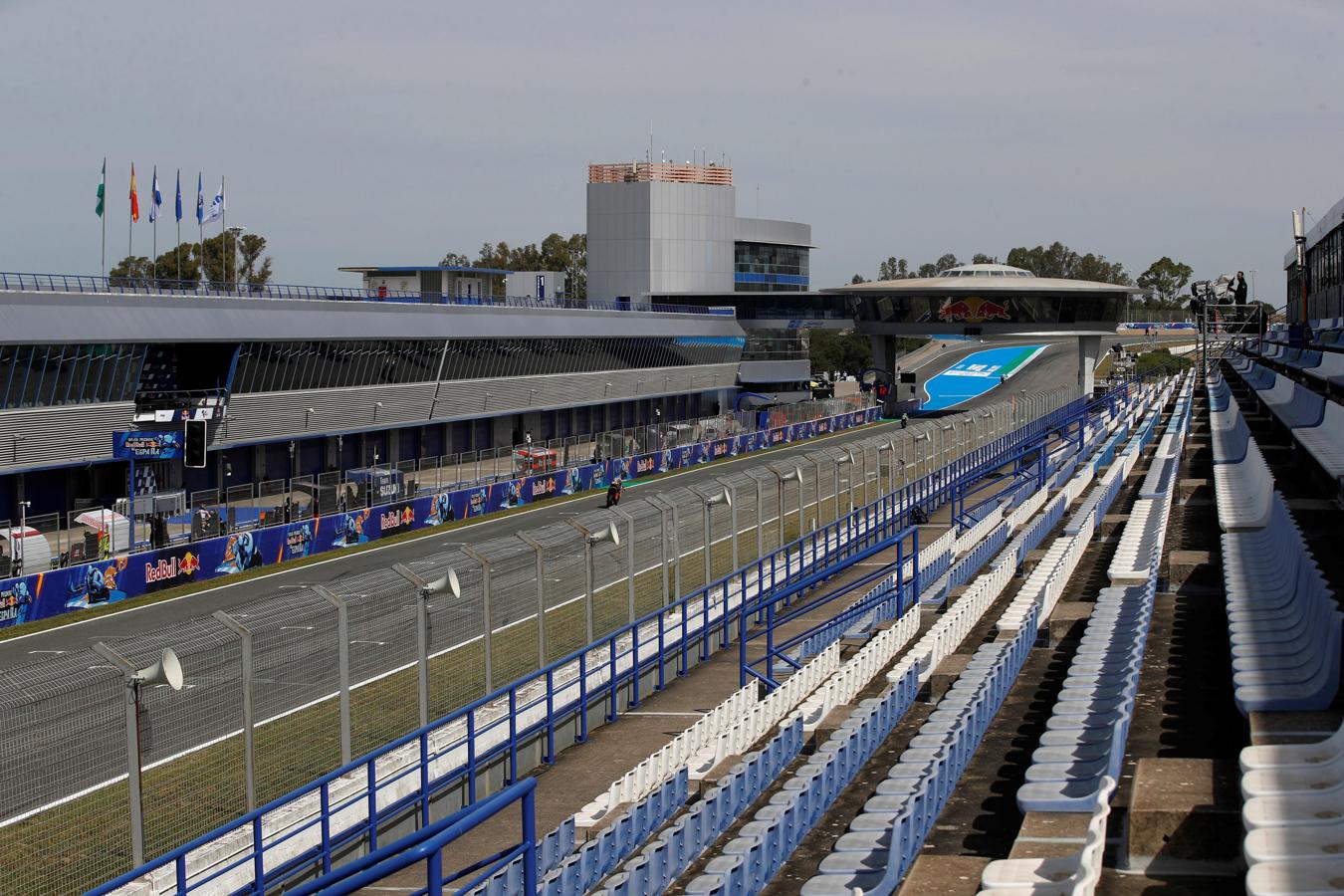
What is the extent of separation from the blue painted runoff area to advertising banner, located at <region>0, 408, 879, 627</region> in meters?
51.5

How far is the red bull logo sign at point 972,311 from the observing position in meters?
91.4

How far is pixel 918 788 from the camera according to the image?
1171 cm

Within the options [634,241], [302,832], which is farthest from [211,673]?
[634,241]

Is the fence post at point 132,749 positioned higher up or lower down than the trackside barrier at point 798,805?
higher up

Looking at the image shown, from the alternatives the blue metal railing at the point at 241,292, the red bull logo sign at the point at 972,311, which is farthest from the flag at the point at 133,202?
the red bull logo sign at the point at 972,311

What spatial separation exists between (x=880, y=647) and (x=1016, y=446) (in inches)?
1320

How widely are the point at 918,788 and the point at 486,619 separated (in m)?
5.98

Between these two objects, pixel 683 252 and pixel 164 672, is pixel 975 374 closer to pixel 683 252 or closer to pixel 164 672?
pixel 683 252

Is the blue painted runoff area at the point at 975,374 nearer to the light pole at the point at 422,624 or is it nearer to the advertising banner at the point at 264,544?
the advertising banner at the point at 264,544

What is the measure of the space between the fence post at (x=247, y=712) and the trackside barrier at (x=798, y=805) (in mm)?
3941

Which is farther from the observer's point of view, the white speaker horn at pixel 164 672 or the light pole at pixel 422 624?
the light pole at pixel 422 624

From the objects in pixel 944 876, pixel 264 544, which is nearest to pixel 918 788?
pixel 944 876

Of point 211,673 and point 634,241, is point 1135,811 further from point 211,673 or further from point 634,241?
point 634,241

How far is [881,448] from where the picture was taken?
35.4 meters
